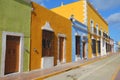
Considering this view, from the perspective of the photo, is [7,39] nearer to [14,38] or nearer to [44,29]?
[14,38]

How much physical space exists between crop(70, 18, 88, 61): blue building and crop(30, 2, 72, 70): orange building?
1.96m

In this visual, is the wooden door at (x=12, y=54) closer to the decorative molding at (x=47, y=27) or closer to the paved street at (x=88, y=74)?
the paved street at (x=88, y=74)

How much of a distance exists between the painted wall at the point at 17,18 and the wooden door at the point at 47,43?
256 cm

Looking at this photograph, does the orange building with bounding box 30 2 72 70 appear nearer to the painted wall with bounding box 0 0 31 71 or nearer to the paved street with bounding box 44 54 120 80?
the painted wall with bounding box 0 0 31 71

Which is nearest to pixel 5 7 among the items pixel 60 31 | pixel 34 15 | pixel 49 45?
pixel 34 15

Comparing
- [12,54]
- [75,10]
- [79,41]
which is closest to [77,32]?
[79,41]

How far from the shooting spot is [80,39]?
2478cm

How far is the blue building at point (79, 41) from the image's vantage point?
2238 cm

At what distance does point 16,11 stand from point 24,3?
3.59 feet

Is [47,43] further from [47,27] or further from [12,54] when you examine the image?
[12,54]

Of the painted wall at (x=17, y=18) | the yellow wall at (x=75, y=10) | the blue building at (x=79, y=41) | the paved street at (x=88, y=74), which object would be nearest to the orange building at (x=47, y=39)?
the painted wall at (x=17, y=18)

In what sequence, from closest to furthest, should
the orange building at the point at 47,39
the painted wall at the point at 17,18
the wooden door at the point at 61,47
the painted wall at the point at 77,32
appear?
the painted wall at the point at 17,18 < the orange building at the point at 47,39 < the wooden door at the point at 61,47 < the painted wall at the point at 77,32

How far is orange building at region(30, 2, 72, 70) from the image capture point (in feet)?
45.0

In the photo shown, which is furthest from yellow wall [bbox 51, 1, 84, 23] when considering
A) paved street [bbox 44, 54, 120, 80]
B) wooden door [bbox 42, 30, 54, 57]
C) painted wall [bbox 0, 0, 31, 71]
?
painted wall [bbox 0, 0, 31, 71]
